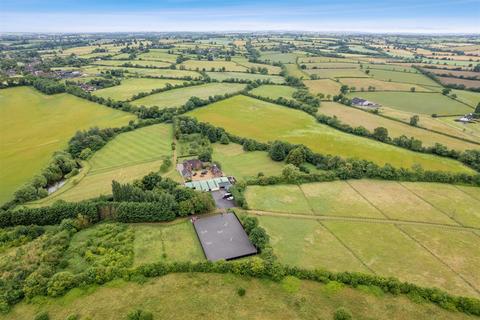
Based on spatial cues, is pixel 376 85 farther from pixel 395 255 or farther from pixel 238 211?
pixel 238 211

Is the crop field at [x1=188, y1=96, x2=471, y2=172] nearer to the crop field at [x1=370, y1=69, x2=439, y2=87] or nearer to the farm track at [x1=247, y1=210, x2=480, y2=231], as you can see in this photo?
the farm track at [x1=247, y1=210, x2=480, y2=231]

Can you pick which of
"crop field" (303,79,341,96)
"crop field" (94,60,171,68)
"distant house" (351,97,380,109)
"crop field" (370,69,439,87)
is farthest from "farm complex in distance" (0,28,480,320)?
"crop field" (94,60,171,68)

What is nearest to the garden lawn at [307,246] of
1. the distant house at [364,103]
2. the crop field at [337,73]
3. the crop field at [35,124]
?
the crop field at [35,124]

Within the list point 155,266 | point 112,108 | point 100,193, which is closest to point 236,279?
point 155,266

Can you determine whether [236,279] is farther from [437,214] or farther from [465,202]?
[465,202]

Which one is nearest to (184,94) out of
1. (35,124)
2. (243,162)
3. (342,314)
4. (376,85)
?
(35,124)
